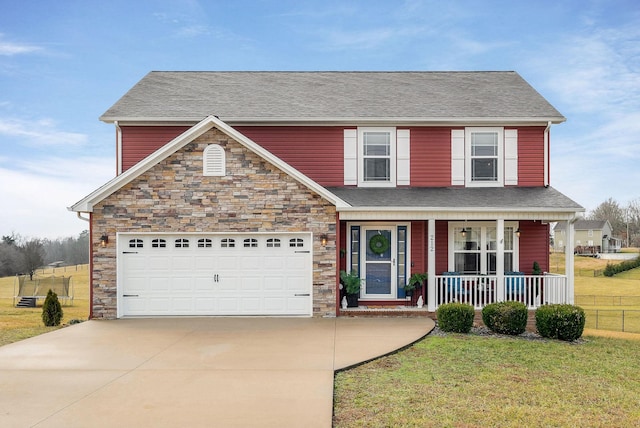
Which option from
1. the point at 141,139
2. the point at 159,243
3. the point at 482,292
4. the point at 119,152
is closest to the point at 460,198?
the point at 482,292

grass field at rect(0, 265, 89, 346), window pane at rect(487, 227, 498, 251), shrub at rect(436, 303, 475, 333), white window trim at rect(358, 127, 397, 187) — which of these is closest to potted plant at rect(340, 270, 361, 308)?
shrub at rect(436, 303, 475, 333)

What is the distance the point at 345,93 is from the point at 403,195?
465 cm

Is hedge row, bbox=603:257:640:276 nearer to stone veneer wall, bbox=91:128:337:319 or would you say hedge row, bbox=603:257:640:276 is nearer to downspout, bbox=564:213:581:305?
downspout, bbox=564:213:581:305

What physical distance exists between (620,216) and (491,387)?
327ft

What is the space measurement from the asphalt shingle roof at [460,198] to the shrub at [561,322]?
10.1ft

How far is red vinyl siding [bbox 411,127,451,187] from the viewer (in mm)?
16109

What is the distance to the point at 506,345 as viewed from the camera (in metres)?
11.3

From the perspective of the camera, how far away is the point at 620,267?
4425cm

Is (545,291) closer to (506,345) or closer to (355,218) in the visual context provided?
(506,345)

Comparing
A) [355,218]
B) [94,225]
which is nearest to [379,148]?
[355,218]

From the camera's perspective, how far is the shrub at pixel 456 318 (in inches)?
489

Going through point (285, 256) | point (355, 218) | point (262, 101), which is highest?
point (262, 101)

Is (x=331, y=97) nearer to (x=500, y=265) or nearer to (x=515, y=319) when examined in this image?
(x=500, y=265)

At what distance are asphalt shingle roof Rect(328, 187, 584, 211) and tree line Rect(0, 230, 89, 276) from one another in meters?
36.8
